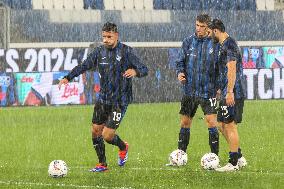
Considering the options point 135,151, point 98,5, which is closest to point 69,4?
point 98,5

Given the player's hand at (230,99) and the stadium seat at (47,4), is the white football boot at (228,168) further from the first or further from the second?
the stadium seat at (47,4)

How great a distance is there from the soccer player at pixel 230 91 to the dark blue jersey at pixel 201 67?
274mm

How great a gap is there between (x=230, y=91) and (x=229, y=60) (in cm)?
41

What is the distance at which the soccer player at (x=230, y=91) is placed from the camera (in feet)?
32.1

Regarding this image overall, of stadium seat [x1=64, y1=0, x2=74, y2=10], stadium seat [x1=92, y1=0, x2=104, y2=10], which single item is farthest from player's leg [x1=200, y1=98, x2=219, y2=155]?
stadium seat [x1=92, y1=0, x2=104, y2=10]

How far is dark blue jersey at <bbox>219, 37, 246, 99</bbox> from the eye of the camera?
985 centimetres

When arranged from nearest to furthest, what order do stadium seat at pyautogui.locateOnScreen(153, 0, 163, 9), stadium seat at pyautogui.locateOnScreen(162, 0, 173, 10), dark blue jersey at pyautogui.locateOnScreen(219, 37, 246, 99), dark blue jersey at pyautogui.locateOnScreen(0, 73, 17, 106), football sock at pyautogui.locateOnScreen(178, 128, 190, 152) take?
1. dark blue jersey at pyautogui.locateOnScreen(219, 37, 246, 99)
2. football sock at pyautogui.locateOnScreen(178, 128, 190, 152)
3. dark blue jersey at pyautogui.locateOnScreen(0, 73, 17, 106)
4. stadium seat at pyautogui.locateOnScreen(153, 0, 163, 9)
5. stadium seat at pyautogui.locateOnScreen(162, 0, 173, 10)

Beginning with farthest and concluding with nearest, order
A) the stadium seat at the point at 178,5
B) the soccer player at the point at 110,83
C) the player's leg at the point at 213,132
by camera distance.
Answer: the stadium seat at the point at 178,5
the player's leg at the point at 213,132
the soccer player at the point at 110,83

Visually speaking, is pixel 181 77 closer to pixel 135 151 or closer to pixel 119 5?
pixel 135 151

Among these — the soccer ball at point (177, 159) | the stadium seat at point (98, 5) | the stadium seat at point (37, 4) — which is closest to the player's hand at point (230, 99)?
the soccer ball at point (177, 159)

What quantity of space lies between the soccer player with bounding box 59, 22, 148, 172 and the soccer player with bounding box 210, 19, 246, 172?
1124mm

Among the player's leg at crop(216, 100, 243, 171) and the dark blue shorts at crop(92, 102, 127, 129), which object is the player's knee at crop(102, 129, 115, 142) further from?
the player's leg at crop(216, 100, 243, 171)

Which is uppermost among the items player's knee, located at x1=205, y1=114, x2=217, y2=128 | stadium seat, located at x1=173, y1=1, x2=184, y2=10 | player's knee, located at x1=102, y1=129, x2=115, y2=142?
stadium seat, located at x1=173, y1=1, x2=184, y2=10

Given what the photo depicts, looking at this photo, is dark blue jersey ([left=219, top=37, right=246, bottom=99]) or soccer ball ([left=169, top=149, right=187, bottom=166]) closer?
dark blue jersey ([left=219, top=37, right=246, bottom=99])
